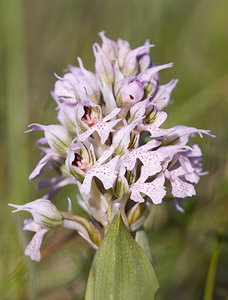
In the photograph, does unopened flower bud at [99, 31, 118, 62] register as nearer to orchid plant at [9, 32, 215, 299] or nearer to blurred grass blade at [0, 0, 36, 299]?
orchid plant at [9, 32, 215, 299]

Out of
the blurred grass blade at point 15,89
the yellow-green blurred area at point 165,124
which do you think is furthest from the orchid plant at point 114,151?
the blurred grass blade at point 15,89

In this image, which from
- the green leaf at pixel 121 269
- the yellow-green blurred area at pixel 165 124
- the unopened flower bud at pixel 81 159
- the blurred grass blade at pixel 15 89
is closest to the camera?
the green leaf at pixel 121 269

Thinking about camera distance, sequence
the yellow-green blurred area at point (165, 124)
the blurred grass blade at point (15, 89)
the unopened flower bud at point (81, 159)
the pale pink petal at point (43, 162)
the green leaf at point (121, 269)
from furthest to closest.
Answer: the blurred grass blade at point (15, 89)
the yellow-green blurred area at point (165, 124)
the pale pink petal at point (43, 162)
the unopened flower bud at point (81, 159)
the green leaf at point (121, 269)

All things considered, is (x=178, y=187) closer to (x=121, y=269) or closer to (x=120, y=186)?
(x=120, y=186)

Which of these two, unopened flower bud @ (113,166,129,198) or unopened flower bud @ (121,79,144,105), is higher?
unopened flower bud @ (121,79,144,105)

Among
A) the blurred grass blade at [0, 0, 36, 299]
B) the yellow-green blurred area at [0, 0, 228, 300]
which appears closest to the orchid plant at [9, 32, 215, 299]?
the yellow-green blurred area at [0, 0, 228, 300]

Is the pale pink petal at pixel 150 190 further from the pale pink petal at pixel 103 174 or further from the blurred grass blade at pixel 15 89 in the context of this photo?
the blurred grass blade at pixel 15 89

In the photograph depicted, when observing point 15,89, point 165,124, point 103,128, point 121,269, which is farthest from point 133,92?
point 15,89
